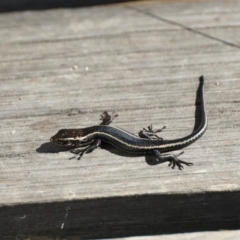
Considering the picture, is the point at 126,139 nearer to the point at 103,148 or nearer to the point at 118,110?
the point at 103,148

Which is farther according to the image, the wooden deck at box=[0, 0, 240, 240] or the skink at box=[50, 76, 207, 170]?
the skink at box=[50, 76, 207, 170]

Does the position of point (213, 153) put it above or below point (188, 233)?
above

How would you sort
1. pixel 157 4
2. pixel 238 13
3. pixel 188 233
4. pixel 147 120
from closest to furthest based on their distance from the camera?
pixel 188 233
pixel 147 120
pixel 238 13
pixel 157 4

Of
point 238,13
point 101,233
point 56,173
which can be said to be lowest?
point 101,233

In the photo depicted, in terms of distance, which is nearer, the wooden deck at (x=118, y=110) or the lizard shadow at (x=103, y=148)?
the wooden deck at (x=118, y=110)

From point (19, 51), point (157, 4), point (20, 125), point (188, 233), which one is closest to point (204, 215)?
point (188, 233)

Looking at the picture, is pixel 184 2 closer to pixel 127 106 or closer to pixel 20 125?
pixel 127 106

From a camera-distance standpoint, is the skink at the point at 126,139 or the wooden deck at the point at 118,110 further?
the skink at the point at 126,139

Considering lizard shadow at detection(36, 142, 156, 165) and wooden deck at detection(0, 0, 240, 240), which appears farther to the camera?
lizard shadow at detection(36, 142, 156, 165)
